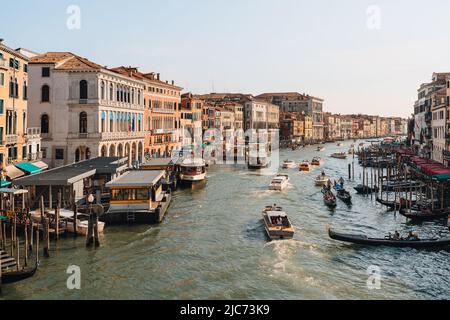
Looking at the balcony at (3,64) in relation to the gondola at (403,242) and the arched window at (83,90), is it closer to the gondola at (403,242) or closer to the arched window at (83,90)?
the arched window at (83,90)

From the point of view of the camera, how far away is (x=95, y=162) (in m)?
30.8

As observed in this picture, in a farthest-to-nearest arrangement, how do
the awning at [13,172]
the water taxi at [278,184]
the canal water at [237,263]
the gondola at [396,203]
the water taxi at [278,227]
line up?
the water taxi at [278,184]
the gondola at [396,203]
the awning at [13,172]
the water taxi at [278,227]
the canal water at [237,263]

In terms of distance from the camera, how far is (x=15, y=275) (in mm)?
14188

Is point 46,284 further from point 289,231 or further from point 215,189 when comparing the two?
point 215,189

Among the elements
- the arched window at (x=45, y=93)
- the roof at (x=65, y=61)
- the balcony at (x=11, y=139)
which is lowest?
the balcony at (x=11, y=139)

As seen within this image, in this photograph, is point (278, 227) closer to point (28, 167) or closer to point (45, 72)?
point (28, 167)

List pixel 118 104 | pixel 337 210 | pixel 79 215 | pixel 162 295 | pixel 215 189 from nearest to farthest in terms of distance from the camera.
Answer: pixel 162 295 → pixel 79 215 → pixel 337 210 → pixel 215 189 → pixel 118 104

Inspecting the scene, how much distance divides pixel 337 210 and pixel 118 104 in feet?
70.7

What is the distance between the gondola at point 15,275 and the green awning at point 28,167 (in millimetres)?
12993

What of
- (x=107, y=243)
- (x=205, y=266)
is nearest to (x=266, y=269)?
(x=205, y=266)

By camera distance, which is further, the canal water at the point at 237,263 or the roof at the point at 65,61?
the roof at the point at 65,61

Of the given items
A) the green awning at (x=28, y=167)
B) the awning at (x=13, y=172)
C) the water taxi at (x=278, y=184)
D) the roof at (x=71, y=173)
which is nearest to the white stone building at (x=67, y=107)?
the roof at (x=71, y=173)

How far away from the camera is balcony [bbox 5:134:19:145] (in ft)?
81.1

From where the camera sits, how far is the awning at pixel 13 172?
2436 centimetres
